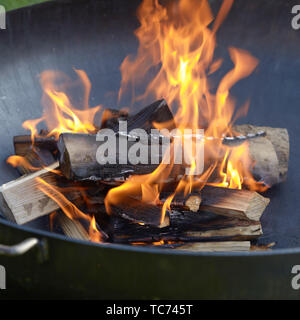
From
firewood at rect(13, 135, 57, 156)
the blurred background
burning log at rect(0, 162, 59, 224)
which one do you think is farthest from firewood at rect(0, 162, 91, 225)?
the blurred background

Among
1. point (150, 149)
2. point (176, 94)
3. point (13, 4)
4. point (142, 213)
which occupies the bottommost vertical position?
point (142, 213)

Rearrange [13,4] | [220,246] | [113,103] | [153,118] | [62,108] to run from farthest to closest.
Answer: [13,4] < [113,103] < [62,108] < [153,118] < [220,246]

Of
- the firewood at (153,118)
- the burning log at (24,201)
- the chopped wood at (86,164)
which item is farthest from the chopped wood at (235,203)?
the burning log at (24,201)

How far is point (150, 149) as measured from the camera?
1.45 metres

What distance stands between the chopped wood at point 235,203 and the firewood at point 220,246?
0.30 ft

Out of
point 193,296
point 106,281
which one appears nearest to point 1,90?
point 106,281

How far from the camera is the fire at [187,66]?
76.1 inches

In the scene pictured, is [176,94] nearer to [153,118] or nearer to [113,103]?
[113,103]

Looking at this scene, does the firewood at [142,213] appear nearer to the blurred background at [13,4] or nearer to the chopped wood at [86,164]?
the chopped wood at [86,164]

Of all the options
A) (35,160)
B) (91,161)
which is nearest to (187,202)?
(91,161)

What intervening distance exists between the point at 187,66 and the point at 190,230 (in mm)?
891

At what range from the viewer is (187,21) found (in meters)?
2.26

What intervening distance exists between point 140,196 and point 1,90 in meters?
0.89
